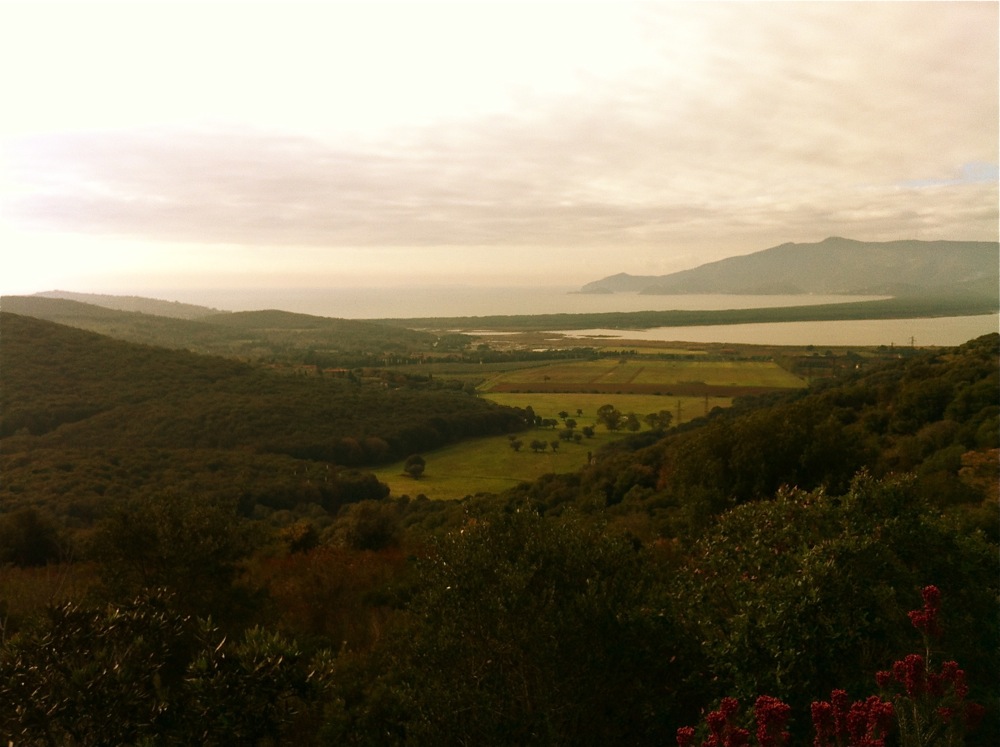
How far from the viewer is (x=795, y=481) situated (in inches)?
758

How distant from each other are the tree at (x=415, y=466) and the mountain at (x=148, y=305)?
351ft

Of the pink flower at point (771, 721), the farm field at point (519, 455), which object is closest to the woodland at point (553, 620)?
the pink flower at point (771, 721)

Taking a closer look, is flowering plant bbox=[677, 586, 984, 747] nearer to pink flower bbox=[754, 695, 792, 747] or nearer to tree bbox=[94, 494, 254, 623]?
pink flower bbox=[754, 695, 792, 747]

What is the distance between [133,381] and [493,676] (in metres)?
52.7

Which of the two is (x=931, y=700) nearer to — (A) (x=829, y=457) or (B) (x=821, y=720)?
(B) (x=821, y=720)

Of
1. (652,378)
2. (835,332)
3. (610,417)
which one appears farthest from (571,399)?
(835,332)

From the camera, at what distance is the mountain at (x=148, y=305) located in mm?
134500

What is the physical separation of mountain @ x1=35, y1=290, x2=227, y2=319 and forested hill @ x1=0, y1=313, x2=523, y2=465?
85.6 m

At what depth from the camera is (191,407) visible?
1887 inches

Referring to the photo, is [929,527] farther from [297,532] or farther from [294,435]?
[294,435]

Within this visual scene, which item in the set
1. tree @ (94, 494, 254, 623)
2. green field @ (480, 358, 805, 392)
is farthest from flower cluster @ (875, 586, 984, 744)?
green field @ (480, 358, 805, 392)

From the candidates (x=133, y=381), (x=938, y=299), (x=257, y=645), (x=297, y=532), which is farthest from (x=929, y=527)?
(x=938, y=299)

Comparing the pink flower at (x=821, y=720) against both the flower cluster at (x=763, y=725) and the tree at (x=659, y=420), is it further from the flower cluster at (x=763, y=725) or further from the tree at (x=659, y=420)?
the tree at (x=659, y=420)

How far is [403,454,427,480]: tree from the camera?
41188 mm
